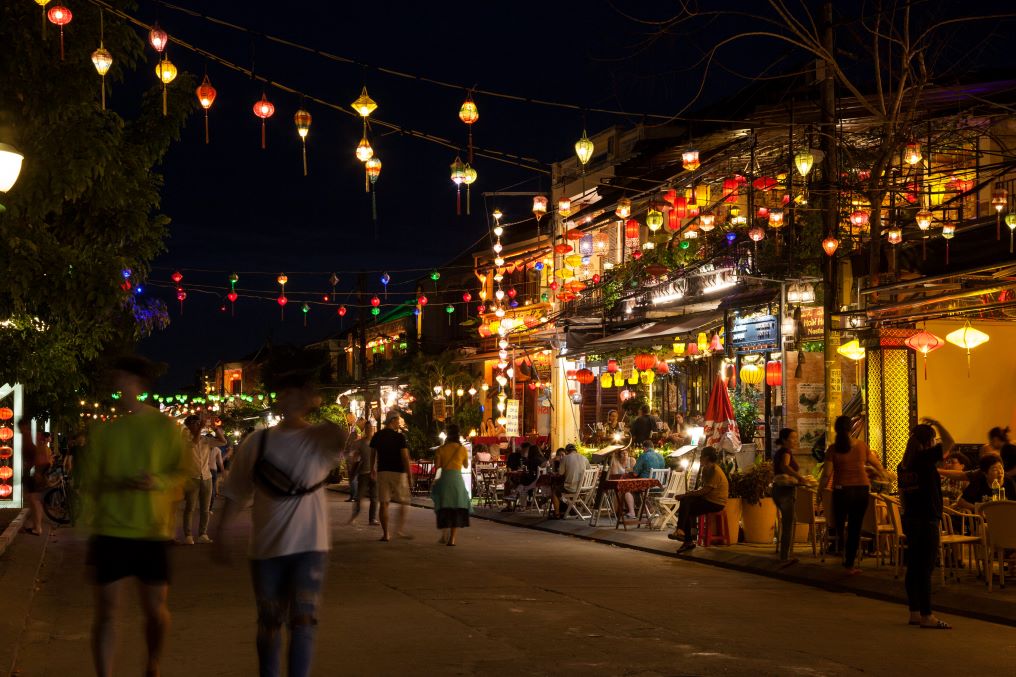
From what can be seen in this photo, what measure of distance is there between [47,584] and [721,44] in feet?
31.7

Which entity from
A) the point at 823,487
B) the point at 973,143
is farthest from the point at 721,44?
the point at 973,143

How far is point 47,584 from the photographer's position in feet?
43.3

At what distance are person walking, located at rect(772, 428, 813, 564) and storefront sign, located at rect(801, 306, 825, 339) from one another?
354 cm

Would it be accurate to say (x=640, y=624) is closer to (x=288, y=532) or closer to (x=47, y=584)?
(x=288, y=532)

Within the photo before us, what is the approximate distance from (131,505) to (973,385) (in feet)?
61.5

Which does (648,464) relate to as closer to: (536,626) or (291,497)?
(536,626)

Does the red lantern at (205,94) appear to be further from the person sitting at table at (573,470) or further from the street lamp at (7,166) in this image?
the person sitting at table at (573,470)

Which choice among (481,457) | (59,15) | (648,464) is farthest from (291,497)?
(481,457)

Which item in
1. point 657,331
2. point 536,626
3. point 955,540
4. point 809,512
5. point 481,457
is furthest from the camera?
point 481,457

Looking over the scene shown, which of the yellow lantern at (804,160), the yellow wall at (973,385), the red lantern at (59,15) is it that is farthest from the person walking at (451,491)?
the red lantern at (59,15)

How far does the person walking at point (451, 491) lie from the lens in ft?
58.7

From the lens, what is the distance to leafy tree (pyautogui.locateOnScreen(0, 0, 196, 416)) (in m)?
11.5

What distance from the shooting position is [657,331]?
23781 millimetres

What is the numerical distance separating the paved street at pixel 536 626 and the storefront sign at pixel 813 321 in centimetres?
481
